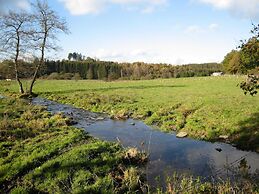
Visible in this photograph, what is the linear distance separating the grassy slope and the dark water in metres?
1.52

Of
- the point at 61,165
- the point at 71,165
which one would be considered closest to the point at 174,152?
the point at 71,165

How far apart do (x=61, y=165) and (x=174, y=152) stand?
22.7ft

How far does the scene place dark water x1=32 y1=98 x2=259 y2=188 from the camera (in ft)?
43.5

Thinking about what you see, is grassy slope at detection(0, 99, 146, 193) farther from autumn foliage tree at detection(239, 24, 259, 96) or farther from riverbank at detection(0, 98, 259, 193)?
autumn foliage tree at detection(239, 24, 259, 96)

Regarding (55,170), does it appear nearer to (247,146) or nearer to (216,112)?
(247,146)

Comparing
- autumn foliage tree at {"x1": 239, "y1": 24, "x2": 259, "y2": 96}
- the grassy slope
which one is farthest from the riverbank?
autumn foliage tree at {"x1": 239, "y1": 24, "x2": 259, "y2": 96}

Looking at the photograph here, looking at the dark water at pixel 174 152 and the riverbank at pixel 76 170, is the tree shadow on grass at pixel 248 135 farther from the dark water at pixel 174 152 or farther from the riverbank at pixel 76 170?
the riverbank at pixel 76 170

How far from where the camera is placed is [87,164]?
504 inches

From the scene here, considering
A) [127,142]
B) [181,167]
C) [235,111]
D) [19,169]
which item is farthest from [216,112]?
[19,169]

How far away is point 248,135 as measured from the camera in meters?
18.5

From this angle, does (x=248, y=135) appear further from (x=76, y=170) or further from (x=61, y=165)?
(x=61, y=165)

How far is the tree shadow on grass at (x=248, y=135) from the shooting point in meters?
17.2

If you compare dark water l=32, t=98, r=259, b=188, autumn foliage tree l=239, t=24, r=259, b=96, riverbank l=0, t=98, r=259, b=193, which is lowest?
dark water l=32, t=98, r=259, b=188

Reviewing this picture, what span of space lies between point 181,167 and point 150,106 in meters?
17.6
